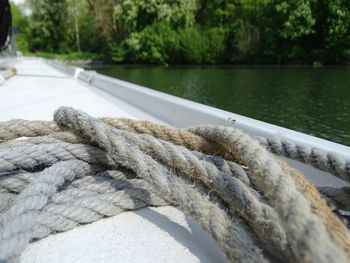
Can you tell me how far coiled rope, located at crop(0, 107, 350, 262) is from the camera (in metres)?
0.68

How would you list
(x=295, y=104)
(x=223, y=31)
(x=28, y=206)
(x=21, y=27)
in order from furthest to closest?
(x=21, y=27) → (x=223, y=31) → (x=295, y=104) → (x=28, y=206)

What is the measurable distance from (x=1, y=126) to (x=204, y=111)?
78 centimetres

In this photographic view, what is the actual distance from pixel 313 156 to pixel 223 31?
86.9 ft

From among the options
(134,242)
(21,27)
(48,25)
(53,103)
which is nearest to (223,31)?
(48,25)

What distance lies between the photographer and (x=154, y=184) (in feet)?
2.98

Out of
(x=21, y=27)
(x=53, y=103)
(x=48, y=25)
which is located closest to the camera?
(x=53, y=103)

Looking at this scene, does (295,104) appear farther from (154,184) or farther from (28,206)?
(28,206)

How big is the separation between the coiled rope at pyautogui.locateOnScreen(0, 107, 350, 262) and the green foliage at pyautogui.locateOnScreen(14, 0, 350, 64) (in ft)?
75.8

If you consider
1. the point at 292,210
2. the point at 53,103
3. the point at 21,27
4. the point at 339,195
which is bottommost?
the point at 21,27

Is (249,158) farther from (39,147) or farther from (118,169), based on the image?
(39,147)

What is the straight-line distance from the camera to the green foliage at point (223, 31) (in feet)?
74.5

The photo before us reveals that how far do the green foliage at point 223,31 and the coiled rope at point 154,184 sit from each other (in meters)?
23.1

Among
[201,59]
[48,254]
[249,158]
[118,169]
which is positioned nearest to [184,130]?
[118,169]

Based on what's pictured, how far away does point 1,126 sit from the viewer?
111cm
